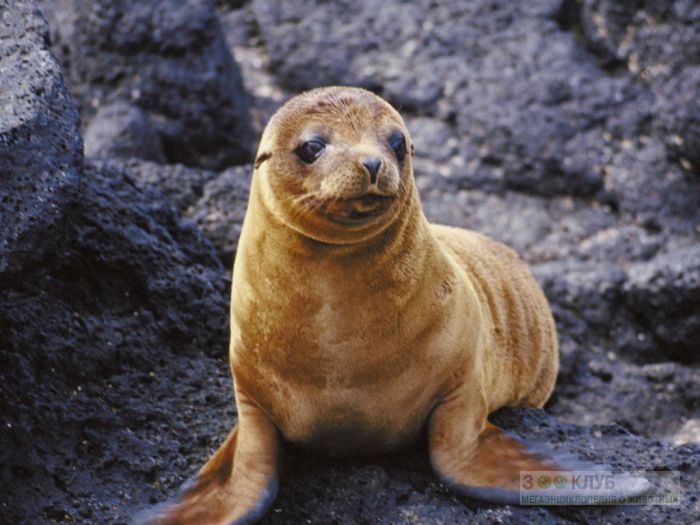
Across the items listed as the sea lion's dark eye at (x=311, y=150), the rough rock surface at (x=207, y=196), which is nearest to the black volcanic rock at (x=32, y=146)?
the sea lion's dark eye at (x=311, y=150)

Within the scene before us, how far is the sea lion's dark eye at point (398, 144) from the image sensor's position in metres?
4.13

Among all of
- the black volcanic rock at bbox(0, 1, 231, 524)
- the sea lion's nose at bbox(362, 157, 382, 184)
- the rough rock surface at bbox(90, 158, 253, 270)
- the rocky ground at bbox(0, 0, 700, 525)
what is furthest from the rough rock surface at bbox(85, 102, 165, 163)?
the sea lion's nose at bbox(362, 157, 382, 184)

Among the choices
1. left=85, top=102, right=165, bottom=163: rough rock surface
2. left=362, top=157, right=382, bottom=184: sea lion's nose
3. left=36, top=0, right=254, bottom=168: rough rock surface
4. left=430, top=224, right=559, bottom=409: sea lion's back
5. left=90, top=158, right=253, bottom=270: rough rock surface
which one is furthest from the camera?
left=36, top=0, right=254, bottom=168: rough rock surface

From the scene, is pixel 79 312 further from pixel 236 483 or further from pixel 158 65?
pixel 158 65

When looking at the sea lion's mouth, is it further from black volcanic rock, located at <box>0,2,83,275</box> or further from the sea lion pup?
black volcanic rock, located at <box>0,2,83,275</box>

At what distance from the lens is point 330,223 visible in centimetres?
398

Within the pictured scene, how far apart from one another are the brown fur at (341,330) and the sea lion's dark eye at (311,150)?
0.03 m

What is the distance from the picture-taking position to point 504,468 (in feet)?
13.8

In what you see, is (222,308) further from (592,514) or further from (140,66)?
(140,66)

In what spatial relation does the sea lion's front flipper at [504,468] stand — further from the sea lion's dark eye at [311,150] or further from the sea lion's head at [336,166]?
the sea lion's dark eye at [311,150]

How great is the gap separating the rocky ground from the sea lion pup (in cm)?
17

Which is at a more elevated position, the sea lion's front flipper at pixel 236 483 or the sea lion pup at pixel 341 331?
the sea lion pup at pixel 341 331

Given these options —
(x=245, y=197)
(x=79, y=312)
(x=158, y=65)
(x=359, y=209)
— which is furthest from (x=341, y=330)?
(x=158, y=65)

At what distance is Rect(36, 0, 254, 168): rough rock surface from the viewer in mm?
8641
